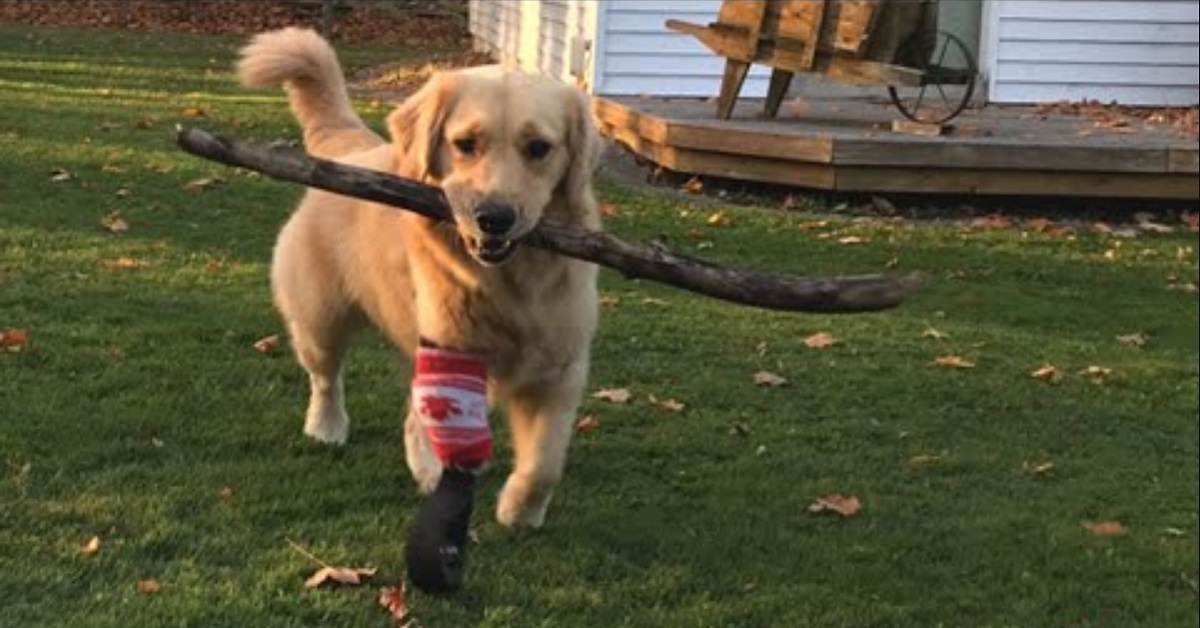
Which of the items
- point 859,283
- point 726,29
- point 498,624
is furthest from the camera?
point 726,29

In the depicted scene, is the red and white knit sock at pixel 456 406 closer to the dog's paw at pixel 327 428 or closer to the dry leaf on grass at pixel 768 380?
the dog's paw at pixel 327 428

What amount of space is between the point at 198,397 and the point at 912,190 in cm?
556

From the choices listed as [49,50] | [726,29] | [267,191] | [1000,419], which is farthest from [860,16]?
[49,50]

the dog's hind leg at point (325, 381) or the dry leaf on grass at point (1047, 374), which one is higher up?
the dog's hind leg at point (325, 381)

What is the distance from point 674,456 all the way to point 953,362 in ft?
5.48

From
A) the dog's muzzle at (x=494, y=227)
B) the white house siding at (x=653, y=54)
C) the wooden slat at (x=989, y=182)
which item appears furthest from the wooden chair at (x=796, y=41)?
the dog's muzzle at (x=494, y=227)

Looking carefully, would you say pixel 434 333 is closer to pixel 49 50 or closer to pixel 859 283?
pixel 859 283

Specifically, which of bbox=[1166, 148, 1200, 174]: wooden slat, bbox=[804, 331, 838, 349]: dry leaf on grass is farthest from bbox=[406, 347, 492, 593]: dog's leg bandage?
bbox=[1166, 148, 1200, 174]: wooden slat

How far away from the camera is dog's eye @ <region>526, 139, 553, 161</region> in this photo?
12.0 feet

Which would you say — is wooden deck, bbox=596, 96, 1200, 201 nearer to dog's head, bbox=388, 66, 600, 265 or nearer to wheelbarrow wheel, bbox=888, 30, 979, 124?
wheelbarrow wheel, bbox=888, 30, 979, 124

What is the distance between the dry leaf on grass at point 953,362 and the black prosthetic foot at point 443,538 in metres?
2.81

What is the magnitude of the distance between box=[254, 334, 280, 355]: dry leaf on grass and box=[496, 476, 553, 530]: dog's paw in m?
1.94

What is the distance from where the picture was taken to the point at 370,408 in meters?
5.25

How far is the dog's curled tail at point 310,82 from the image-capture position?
193 inches
